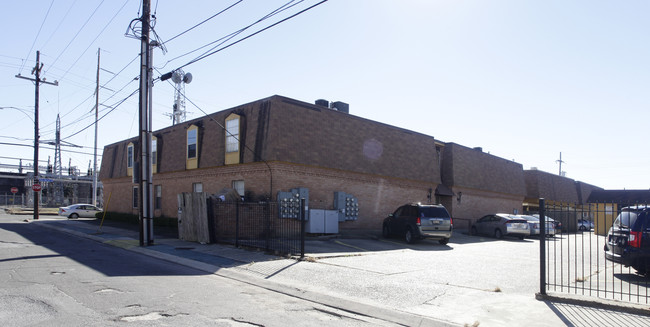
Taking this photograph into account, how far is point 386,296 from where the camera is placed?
8297 millimetres

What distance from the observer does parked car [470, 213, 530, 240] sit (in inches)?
Answer: 951

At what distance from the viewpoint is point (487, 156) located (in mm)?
33531

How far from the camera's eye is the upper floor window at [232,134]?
20938 mm

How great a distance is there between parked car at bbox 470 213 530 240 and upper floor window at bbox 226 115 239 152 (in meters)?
15.3

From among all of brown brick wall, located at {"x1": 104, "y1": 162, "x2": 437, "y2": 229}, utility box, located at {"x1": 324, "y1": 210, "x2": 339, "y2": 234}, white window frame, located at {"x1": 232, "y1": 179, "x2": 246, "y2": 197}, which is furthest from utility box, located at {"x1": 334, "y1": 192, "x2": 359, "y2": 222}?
white window frame, located at {"x1": 232, "y1": 179, "x2": 246, "y2": 197}

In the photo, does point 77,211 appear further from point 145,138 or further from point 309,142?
point 309,142

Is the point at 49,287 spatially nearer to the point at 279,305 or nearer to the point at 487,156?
the point at 279,305

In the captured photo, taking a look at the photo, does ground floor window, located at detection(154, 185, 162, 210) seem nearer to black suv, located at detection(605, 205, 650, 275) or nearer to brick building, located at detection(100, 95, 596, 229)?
brick building, located at detection(100, 95, 596, 229)

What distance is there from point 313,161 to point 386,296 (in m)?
12.2

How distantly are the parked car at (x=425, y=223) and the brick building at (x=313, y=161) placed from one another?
3582 millimetres

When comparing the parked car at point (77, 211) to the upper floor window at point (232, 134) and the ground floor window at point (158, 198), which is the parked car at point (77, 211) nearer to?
the ground floor window at point (158, 198)

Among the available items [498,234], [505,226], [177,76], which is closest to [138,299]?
[177,76]

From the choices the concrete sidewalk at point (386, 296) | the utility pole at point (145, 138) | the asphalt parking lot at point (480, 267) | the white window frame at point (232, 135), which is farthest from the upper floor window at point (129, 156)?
the concrete sidewalk at point (386, 296)

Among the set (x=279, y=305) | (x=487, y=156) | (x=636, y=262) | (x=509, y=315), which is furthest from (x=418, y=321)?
(x=487, y=156)
